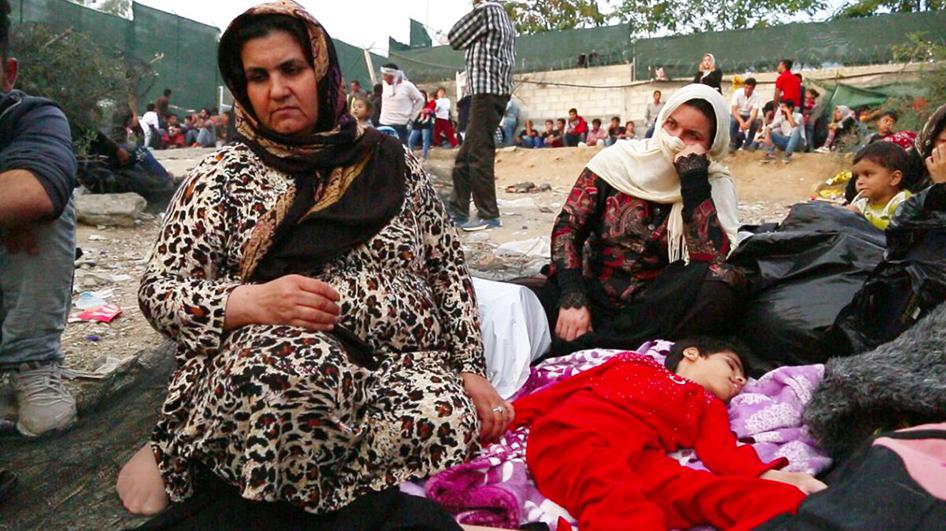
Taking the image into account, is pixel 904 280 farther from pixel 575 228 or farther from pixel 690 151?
pixel 575 228

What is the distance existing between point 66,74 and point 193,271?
6091 millimetres

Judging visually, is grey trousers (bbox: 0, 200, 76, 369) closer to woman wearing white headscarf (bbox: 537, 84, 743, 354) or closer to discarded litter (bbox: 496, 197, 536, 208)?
woman wearing white headscarf (bbox: 537, 84, 743, 354)

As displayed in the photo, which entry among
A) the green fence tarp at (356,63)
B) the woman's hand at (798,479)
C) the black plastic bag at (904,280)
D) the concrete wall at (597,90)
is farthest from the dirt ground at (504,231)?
the green fence tarp at (356,63)

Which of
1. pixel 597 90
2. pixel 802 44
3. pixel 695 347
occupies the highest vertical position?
pixel 802 44

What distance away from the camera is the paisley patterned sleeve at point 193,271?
1.82 m

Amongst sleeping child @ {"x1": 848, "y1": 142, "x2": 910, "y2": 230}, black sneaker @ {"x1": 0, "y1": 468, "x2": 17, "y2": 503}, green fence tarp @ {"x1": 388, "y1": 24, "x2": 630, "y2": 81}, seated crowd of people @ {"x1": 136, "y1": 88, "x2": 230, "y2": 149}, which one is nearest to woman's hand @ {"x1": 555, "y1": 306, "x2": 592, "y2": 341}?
sleeping child @ {"x1": 848, "y1": 142, "x2": 910, "y2": 230}

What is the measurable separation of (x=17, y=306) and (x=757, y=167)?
1054 cm

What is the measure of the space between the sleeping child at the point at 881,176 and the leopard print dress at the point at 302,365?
2.68 metres

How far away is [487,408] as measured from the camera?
2.12 metres

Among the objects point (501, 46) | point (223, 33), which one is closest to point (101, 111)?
point (501, 46)

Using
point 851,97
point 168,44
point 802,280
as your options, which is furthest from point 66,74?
point 851,97

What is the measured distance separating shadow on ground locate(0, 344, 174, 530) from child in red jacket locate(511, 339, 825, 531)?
1.14 metres

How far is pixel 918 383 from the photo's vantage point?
1.78 meters

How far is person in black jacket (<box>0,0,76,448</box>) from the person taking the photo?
2209 mm
